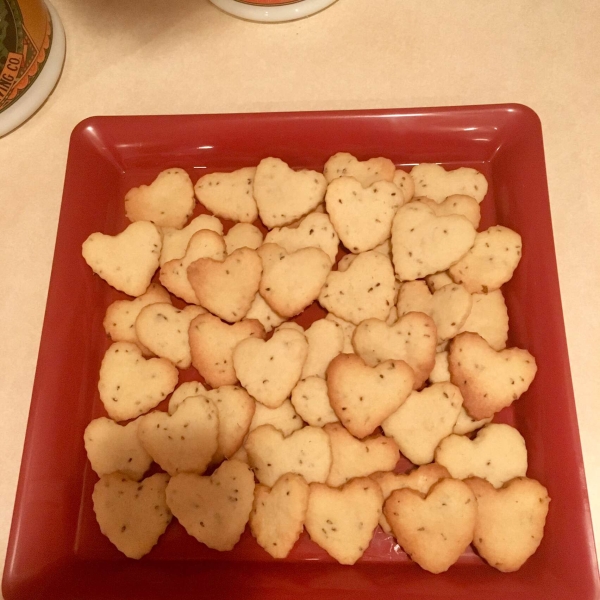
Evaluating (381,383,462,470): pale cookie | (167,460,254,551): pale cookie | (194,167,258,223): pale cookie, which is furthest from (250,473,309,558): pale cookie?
(194,167,258,223): pale cookie

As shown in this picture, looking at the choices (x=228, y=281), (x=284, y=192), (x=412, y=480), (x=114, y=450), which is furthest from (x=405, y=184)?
(x=114, y=450)

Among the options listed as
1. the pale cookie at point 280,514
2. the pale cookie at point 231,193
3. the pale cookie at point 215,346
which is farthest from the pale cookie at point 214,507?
the pale cookie at point 231,193

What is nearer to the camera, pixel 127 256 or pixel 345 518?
pixel 345 518

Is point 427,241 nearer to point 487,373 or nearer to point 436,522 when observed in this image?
point 487,373

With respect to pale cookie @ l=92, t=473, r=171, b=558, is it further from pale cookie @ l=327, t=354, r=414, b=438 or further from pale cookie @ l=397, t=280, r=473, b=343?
pale cookie @ l=397, t=280, r=473, b=343

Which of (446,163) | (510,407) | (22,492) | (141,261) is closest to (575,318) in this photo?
(510,407)
